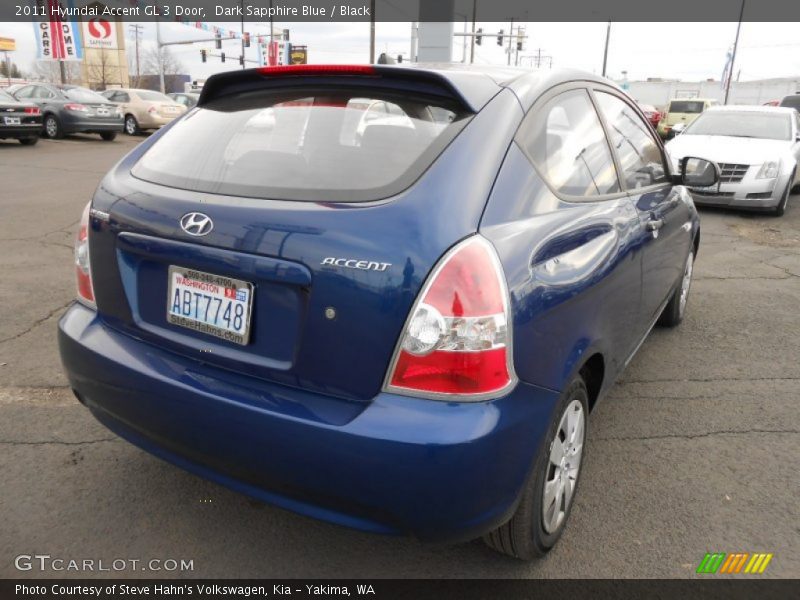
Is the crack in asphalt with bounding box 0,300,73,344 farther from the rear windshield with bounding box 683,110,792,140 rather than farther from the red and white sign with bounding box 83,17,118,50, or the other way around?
the red and white sign with bounding box 83,17,118,50

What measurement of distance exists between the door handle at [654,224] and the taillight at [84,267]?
2.32 meters

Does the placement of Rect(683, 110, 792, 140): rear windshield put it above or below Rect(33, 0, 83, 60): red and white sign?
below

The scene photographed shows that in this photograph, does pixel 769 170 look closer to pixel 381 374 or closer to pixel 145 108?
pixel 381 374

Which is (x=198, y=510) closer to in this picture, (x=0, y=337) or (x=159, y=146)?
(x=159, y=146)

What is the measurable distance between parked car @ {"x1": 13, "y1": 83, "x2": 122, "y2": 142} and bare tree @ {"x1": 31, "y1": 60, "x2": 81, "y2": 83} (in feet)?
172

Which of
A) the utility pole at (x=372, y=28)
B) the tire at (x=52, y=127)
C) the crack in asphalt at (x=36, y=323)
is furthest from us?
the utility pole at (x=372, y=28)

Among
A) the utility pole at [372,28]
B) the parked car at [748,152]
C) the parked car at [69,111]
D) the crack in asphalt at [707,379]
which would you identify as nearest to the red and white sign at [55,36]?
the utility pole at [372,28]

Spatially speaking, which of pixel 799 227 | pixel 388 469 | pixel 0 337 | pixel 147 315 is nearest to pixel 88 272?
pixel 147 315

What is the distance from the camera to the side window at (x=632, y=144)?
2949mm

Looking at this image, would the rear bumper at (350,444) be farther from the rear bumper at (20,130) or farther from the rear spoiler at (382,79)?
the rear bumper at (20,130)

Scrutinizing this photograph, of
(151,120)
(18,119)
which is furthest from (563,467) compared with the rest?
(151,120)

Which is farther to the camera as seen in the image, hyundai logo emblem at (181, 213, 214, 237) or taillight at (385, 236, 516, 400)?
hyundai logo emblem at (181, 213, 214, 237)

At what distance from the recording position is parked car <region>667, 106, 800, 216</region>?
8.91 meters

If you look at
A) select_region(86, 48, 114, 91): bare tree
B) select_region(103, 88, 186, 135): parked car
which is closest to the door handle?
select_region(103, 88, 186, 135): parked car
